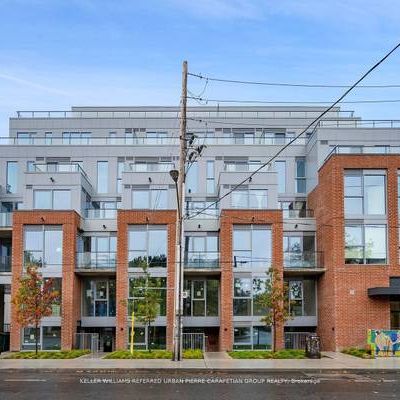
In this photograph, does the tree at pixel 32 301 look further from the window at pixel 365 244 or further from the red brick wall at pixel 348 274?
the window at pixel 365 244

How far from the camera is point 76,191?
41.0 meters

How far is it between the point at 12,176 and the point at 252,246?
19.1 meters

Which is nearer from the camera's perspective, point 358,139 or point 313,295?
point 313,295

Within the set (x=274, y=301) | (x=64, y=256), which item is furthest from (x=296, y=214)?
(x=64, y=256)

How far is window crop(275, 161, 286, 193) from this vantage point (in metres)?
46.3

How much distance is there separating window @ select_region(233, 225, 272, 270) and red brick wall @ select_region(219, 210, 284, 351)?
30 cm

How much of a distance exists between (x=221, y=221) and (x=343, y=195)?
690cm

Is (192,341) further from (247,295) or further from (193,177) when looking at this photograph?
(193,177)

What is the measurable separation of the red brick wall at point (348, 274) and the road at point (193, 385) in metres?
12.0

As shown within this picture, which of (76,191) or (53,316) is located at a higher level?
(76,191)

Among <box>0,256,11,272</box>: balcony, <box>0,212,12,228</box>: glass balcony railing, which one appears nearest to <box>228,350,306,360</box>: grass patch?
<box>0,256,11,272</box>: balcony

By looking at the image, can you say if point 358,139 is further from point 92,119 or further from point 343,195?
point 92,119

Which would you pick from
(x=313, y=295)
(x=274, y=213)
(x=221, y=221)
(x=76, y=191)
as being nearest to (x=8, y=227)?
(x=76, y=191)

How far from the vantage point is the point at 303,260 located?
39.2m
